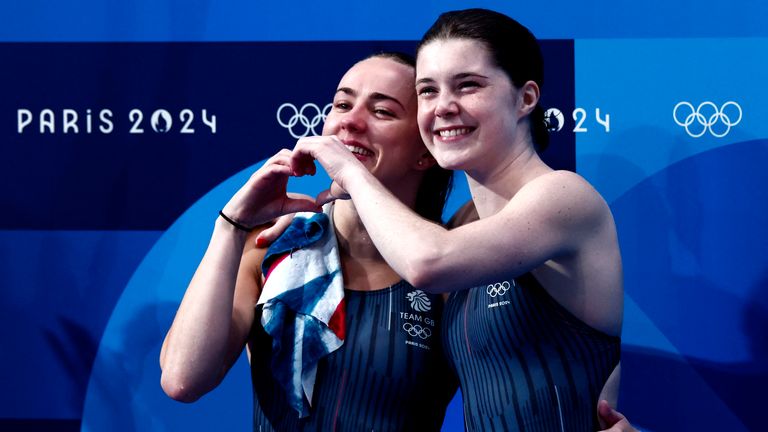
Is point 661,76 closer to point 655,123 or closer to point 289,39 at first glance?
point 655,123

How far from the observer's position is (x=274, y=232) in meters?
1.99

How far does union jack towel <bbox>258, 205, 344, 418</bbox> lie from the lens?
1.88 metres

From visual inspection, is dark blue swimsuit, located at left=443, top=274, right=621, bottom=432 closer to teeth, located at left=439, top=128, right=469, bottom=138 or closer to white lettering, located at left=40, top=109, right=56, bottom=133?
teeth, located at left=439, top=128, right=469, bottom=138

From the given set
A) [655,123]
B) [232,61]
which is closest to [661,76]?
[655,123]

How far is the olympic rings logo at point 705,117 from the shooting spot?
2408mm

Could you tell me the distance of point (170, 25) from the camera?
2496mm

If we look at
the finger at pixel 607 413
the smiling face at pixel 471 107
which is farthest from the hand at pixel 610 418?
the smiling face at pixel 471 107

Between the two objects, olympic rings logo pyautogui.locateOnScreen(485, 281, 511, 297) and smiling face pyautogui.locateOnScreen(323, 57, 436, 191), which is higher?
smiling face pyautogui.locateOnScreen(323, 57, 436, 191)

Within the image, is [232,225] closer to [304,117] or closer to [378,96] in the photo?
[378,96]

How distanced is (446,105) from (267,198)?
423mm

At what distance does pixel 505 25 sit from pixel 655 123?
835mm

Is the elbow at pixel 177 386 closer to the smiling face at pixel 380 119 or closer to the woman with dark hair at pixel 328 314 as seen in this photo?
the woman with dark hair at pixel 328 314

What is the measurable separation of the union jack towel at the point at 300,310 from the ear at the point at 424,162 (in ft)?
0.88

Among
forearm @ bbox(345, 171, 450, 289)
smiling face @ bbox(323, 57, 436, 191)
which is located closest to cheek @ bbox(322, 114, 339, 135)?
smiling face @ bbox(323, 57, 436, 191)
